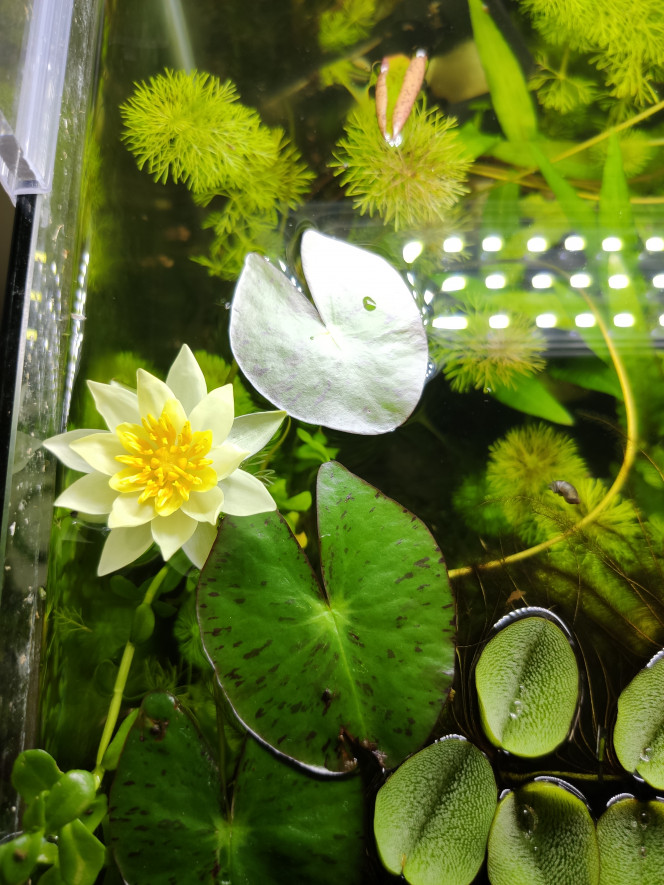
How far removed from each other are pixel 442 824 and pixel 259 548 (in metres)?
0.53

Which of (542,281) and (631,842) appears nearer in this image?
(631,842)

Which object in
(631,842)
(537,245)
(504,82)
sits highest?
(504,82)

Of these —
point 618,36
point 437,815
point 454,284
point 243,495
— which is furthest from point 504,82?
point 437,815

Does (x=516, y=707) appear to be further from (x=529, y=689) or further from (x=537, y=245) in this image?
(x=537, y=245)

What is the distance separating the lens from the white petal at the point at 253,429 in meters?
0.91

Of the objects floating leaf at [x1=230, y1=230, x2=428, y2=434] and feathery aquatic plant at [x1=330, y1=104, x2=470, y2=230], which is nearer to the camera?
floating leaf at [x1=230, y1=230, x2=428, y2=434]

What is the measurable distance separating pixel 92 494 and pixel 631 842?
1.06 metres

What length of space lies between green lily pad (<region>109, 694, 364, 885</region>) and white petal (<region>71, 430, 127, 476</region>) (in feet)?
1.26

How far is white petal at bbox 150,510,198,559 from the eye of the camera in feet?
2.72

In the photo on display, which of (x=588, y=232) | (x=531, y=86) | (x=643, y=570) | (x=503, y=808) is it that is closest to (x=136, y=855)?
(x=503, y=808)

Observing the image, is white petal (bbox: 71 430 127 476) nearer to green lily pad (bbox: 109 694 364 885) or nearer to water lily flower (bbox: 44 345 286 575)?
water lily flower (bbox: 44 345 286 575)

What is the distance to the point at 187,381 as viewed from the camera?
874 millimetres

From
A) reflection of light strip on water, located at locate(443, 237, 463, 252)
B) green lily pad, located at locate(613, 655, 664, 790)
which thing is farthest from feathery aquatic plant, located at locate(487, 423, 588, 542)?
reflection of light strip on water, located at locate(443, 237, 463, 252)

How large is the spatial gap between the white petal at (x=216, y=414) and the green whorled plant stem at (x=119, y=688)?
326 mm
